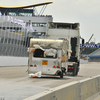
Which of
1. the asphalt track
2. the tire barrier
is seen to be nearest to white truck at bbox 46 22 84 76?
the asphalt track

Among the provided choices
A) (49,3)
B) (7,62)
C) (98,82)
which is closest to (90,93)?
(98,82)

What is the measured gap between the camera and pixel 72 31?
917 inches

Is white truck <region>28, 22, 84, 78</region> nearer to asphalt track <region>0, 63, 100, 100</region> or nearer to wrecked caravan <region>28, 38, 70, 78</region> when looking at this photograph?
wrecked caravan <region>28, 38, 70, 78</region>

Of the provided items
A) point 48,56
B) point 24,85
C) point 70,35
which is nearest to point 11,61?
point 70,35

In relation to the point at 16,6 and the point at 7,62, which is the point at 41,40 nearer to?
the point at 7,62

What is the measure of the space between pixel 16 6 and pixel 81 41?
216 ft

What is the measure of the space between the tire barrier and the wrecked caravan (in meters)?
5.23

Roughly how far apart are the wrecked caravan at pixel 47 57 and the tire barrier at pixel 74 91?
523cm

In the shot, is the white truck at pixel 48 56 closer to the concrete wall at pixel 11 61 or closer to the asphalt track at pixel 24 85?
the asphalt track at pixel 24 85

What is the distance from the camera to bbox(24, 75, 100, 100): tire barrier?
6.46 m

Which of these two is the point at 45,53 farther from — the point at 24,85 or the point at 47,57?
the point at 24,85

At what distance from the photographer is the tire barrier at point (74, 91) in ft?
21.2

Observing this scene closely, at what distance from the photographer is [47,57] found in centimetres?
1830

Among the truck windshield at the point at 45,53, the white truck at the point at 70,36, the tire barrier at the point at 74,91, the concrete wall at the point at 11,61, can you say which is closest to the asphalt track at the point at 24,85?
the truck windshield at the point at 45,53
